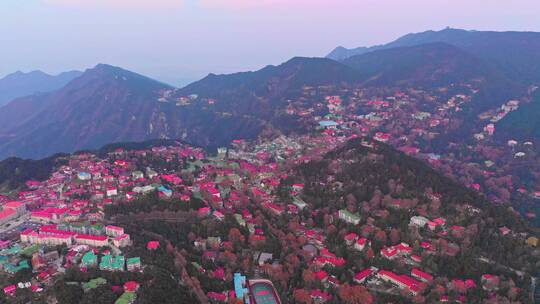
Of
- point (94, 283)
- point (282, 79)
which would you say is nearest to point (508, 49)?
point (282, 79)

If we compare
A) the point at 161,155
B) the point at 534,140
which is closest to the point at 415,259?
the point at 161,155

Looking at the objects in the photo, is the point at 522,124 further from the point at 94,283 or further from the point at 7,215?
the point at 7,215

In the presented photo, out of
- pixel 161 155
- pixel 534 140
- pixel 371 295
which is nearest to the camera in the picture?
pixel 371 295

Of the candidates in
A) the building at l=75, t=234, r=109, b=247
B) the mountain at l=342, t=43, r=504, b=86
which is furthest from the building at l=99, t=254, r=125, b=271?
the mountain at l=342, t=43, r=504, b=86

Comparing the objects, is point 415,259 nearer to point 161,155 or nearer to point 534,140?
point 161,155

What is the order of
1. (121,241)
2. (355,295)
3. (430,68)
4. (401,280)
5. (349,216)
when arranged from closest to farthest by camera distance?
(355,295) < (401,280) < (121,241) < (349,216) < (430,68)

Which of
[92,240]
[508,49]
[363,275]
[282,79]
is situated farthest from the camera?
[508,49]
